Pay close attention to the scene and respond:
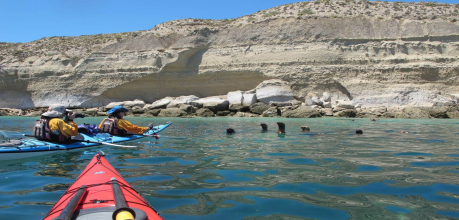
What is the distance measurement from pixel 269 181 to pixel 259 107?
1989 cm

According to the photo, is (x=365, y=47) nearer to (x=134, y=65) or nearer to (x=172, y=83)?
(x=172, y=83)

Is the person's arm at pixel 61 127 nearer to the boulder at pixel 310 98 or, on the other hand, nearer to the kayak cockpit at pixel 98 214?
the kayak cockpit at pixel 98 214

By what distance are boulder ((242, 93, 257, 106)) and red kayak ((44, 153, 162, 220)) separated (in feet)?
72.9

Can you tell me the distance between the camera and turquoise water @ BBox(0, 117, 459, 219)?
125 inches

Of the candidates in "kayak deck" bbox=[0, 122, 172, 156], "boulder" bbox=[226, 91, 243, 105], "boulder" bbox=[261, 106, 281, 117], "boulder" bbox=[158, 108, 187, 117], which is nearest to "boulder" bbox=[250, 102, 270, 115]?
"boulder" bbox=[261, 106, 281, 117]

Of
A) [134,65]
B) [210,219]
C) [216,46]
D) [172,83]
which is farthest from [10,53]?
[210,219]

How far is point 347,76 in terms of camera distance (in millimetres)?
26578

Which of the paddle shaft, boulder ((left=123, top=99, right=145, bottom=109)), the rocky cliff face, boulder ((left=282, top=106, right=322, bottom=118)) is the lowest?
the paddle shaft

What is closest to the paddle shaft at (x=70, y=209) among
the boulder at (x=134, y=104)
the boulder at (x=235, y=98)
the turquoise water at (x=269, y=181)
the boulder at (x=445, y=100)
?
the turquoise water at (x=269, y=181)

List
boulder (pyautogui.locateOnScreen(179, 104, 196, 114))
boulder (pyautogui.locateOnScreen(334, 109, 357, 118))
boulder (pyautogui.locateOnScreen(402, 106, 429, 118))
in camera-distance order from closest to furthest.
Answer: boulder (pyautogui.locateOnScreen(402, 106, 429, 118)), boulder (pyautogui.locateOnScreen(334, 109, 357, 118)), boulder (pyautogui.locateOnScreen(179, 104, 196, 114))

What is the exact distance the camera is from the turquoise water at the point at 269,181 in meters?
3.16

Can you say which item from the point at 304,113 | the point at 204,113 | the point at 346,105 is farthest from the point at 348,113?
the point at 204,113

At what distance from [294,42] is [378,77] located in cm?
762

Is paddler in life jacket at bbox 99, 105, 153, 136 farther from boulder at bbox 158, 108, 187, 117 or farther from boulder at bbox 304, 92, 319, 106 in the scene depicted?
boulder at bbox 304, 92, 319, 106
